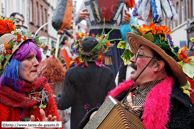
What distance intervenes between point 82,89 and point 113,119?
6.77 ft

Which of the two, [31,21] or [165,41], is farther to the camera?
[31,21]

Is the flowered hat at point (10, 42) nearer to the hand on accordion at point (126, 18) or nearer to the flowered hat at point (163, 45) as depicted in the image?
the flowered hat at point (163, 45)

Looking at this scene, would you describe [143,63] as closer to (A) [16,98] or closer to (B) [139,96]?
(B) [139,96]

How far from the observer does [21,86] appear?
2.51 metres

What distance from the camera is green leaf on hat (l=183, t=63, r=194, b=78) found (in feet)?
7.42

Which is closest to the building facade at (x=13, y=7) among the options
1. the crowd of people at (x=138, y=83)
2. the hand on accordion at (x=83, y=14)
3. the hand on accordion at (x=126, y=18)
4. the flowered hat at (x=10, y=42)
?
the hand on accordion at (x=83, y=14)

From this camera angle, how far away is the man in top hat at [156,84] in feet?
6.70

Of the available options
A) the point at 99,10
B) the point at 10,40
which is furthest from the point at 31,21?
the point at 10,40

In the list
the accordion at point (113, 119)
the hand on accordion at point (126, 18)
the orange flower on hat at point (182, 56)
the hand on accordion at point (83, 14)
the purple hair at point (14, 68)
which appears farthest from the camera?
the hand on accordion at point (83, 14)

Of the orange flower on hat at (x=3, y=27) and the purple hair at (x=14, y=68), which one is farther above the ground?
the orange flower on hat at (x=3, y=27)

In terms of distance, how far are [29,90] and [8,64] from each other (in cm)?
35

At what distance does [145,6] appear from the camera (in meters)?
3.98

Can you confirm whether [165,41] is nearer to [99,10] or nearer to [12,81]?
[12,81]

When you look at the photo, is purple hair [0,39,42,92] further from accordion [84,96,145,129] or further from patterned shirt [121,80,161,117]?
patterned shirt [121,80,161,117]
